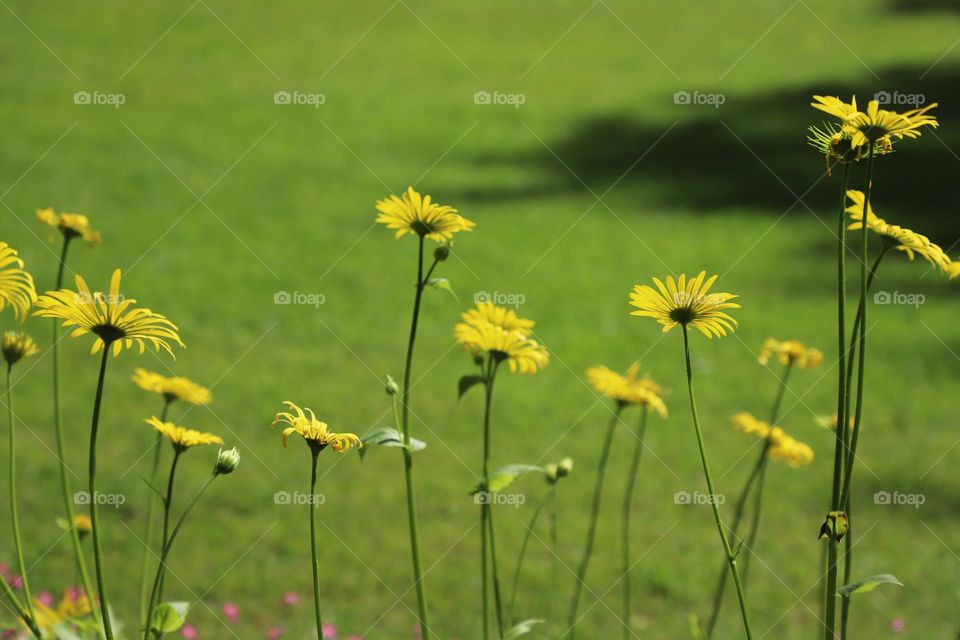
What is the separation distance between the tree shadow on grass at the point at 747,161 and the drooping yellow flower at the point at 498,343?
6.49 m

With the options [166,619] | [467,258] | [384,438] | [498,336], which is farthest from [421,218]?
[467,258]

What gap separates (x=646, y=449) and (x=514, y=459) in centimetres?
66

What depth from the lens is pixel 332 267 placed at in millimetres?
6836

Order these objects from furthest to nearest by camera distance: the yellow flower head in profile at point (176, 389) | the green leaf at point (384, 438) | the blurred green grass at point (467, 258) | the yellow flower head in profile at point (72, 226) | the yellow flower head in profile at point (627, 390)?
the blurred green grass at point (467, 258)
the yellow flower head in profile at point (627, 390)
the yellow flower head in profile at point (72, 226)
the yellow flower head in profile at point (176, 389)
the green leaf at point (384, 438)

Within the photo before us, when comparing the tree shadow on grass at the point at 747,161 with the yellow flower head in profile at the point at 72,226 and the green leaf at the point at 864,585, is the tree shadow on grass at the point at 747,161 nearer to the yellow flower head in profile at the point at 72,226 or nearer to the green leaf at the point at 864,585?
the yellow flower head in profile at the point at 72,226

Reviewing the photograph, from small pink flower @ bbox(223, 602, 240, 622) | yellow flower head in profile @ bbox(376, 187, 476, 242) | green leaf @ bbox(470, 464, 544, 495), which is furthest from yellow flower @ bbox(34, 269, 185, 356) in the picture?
small pink flower @ bbox(223, 602, 240, 622)

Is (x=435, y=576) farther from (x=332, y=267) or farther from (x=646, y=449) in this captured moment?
(x=332, y=267)

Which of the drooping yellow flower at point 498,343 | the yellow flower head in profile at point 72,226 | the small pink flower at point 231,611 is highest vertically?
the yellow flower head in profile at point 72,226

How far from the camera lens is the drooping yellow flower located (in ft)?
5.79

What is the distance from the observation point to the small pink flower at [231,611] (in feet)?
9.98

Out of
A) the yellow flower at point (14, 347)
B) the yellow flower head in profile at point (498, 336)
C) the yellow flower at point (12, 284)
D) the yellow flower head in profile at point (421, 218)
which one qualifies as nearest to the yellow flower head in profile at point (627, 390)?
the yellow flower head in profile at point (498, 336)

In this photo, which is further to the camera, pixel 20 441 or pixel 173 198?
pixel 173 198

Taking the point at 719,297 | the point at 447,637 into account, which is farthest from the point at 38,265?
the point at 719,297

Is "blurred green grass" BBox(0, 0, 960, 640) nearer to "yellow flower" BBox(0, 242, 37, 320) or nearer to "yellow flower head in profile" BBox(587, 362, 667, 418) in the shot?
"yellow flower head in profile" BBox(587, 362, 667, 418)
